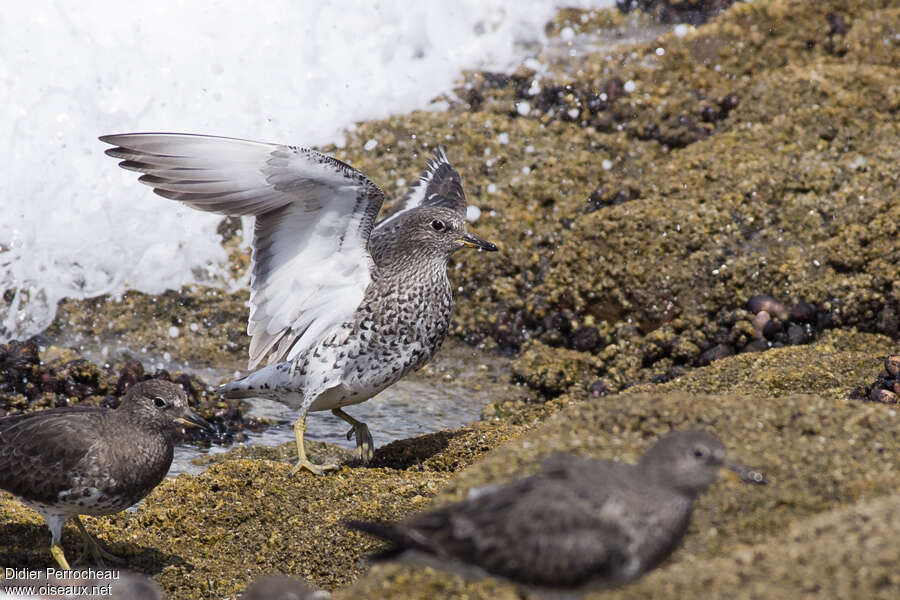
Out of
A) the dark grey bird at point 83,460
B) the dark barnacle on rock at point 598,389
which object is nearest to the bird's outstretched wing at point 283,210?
the dark grey bird at point 83,460

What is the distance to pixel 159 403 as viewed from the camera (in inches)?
240

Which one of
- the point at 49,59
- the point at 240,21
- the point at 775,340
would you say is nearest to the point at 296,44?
the point at 240,21

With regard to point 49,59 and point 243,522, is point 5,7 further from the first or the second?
point 243,522

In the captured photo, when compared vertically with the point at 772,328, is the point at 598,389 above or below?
below

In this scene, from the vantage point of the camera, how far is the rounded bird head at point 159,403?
19.8ft

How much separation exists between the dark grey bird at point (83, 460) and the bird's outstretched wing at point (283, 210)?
1.66m

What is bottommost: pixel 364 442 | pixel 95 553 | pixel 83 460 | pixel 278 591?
pixel 364 442

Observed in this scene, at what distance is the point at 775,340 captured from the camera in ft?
27.9

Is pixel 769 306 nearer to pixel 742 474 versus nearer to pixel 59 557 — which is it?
pixel 742 474

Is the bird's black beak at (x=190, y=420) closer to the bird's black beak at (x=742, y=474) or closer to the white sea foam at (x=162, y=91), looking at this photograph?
the bird's black beak at (x=742, y=474)

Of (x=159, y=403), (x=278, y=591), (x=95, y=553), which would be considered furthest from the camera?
(x=159, y=403)

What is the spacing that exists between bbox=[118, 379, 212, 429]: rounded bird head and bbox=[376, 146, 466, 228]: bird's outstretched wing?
9.65 ft

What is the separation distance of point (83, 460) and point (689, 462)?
3466mm

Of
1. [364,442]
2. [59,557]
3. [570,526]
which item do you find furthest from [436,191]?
[570,526]
